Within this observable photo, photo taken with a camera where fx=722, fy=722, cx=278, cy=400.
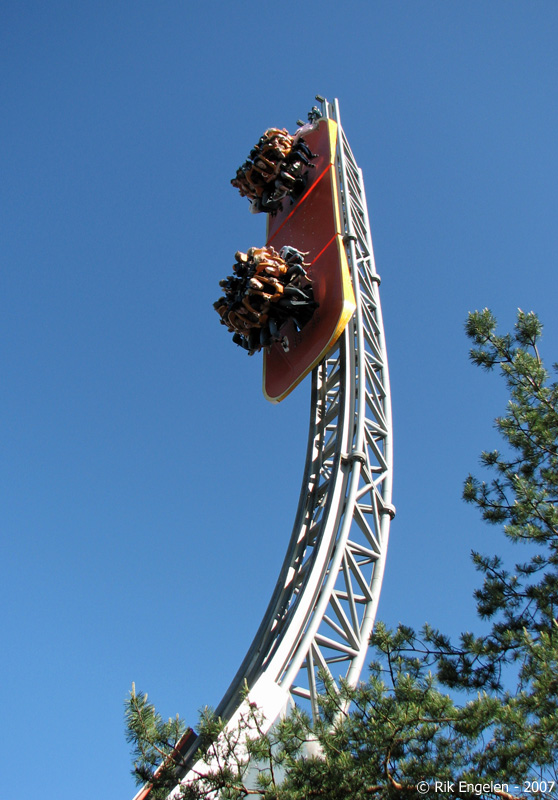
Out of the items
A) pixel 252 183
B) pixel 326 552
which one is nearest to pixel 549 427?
pixel 326 552

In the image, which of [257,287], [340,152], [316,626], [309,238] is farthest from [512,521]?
[340,152]

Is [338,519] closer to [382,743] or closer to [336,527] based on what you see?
[336,527]

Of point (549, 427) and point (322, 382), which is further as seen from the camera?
point (322, 382)

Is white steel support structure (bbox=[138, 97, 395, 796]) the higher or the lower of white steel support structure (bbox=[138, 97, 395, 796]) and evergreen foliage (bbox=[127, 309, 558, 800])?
the higher

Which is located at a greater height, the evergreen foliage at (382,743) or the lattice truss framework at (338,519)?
the lattice truss framework at (338,519)

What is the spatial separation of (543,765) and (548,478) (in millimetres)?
2897

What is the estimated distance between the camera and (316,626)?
721 centimetres

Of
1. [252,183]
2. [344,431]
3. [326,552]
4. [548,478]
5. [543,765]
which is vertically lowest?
[543,765]

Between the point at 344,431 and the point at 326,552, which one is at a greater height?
the point at 344,431

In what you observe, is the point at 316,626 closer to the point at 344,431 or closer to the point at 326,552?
the point at 326,552

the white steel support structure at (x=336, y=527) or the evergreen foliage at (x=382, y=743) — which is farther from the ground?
the white steel support structure at (x=336, y=527)

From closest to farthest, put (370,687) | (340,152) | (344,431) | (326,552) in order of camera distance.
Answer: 1. (370,687)
2. (326,552)
3. (344,431)
4. (340,152)

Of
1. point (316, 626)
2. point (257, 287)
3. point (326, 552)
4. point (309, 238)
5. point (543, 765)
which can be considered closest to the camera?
point (543, 765)

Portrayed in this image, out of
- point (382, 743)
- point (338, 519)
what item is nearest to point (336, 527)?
point (338, 519)
